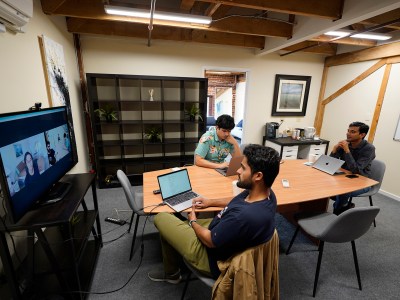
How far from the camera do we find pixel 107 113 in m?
3.37

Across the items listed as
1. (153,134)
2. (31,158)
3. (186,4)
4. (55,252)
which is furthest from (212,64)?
(55,252)

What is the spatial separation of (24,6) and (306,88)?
4730 mm

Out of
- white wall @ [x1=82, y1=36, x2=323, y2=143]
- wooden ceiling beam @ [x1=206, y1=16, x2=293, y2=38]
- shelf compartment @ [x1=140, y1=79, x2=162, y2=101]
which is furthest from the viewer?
shelf compartment @ [x1=140, y1=79, x2=162, y2=101]

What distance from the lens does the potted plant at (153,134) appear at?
12.0 ft

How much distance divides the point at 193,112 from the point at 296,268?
2.77 m

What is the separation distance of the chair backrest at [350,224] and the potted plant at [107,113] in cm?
325

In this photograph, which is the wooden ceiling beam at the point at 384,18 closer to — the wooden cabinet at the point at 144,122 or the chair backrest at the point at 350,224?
the wooden cabinet at the point at 144,122

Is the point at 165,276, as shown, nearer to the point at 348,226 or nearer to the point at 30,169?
the point at 30,169

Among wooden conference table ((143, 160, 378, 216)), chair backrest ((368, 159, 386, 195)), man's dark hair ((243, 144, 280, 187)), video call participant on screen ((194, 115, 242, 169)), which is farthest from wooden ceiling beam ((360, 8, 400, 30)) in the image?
man's dark hair ((243, 144, 280, 187))

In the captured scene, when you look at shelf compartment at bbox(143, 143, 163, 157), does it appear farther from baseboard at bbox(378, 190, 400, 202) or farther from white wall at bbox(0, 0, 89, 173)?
baseboard at bbox(378, 190, 400, 202)

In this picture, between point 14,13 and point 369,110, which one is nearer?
point 14,13

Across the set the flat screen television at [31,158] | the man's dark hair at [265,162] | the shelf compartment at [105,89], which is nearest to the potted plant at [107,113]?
the shelf compartment at [105,89]

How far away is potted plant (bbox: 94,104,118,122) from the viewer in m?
3.33

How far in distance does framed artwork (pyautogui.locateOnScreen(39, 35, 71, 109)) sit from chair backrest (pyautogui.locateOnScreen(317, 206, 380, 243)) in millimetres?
2973
